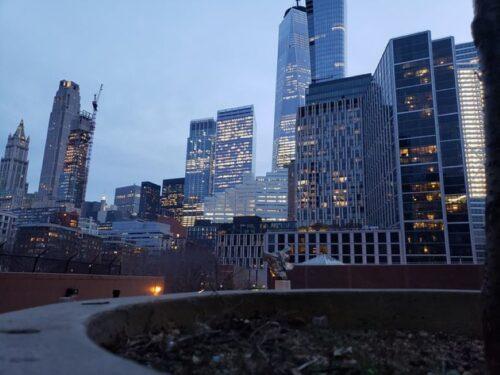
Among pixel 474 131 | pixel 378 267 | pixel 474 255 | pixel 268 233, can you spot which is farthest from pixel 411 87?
pixel 474 131

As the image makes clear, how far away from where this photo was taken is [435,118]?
9619 centimetres

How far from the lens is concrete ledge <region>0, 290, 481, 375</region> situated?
5.96 feet

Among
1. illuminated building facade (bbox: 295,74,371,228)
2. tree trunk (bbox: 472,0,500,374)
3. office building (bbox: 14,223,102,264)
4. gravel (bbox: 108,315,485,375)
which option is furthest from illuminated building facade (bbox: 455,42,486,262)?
tree trunk (bbox: 472,0,500,374)

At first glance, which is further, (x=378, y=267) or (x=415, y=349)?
(x=378, y=267)

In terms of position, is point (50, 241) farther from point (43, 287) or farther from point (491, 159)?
point (491, 159)

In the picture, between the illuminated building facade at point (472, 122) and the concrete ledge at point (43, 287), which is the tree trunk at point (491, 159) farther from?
the illuminated building facade at point (472, 122)

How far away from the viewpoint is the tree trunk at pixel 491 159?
308 centimetres

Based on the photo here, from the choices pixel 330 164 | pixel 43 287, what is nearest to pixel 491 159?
pixel 43 287

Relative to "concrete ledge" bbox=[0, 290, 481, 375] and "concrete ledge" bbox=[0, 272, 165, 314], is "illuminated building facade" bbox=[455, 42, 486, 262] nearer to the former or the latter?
"concrete ledge" bbox=[0, 272, 165, 314]

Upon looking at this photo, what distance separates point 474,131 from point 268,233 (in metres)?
132

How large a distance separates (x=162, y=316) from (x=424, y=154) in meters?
103

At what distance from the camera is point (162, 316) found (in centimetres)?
447

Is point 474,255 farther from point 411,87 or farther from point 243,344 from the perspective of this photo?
point 243,344

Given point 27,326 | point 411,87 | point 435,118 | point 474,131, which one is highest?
point 474,131
